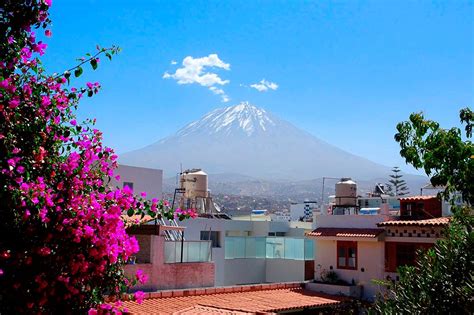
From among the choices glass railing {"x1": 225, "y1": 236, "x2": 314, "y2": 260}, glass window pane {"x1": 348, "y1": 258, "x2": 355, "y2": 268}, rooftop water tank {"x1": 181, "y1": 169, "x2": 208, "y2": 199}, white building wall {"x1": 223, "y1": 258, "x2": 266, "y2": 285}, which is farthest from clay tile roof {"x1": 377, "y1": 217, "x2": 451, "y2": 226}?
rooftop water tank {"x1": 181, "y1": 169, "x2": 208, "y2": 199}

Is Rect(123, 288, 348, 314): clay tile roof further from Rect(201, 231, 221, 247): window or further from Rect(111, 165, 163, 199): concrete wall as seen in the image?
Rect(111, 165, 163, 199): concrete wall

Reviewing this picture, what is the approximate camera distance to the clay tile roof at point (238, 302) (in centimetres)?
1711

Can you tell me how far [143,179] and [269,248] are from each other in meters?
9.73

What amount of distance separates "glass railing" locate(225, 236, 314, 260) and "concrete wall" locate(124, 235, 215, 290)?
7141 millimetres

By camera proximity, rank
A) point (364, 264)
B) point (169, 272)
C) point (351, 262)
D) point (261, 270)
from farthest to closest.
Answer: point (261, 270) → point (351, 262) → point (364, 264) → point (169, 272)

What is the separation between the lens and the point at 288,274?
93.9 feet

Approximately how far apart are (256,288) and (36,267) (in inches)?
703

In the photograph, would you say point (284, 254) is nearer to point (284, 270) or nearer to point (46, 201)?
point (284, 270)

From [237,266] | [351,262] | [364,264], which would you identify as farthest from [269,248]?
[364,264]

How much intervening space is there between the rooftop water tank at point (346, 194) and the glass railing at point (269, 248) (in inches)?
149

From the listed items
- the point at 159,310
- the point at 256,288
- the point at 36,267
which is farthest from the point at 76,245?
the point at 256,288

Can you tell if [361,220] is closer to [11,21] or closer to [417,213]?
[417,213]

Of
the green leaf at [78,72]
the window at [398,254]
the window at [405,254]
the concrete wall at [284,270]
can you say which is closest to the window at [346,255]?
the window at [398,254]

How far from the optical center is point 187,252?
20562mm
